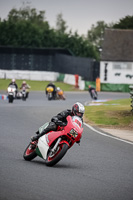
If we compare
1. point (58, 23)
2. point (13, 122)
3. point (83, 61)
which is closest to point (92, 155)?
point (13, 122)

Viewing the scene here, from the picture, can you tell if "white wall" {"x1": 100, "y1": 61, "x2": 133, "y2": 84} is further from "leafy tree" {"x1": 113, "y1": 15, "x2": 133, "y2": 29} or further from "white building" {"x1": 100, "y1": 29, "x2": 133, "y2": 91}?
"leafy tree" {"x1": 113, "y1": 15, "x2": 133, "y2": 29}

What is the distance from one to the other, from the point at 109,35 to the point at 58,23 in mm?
77267

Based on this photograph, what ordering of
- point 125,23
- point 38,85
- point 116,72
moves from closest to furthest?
point 38,85 → point 116,72 → point 125,23

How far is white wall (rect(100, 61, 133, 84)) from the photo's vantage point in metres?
67.9

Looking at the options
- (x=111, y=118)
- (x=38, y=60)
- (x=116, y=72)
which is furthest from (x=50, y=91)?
(x=38, y=60)

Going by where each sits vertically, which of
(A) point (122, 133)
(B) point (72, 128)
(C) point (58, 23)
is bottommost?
(A) point (122, 133)

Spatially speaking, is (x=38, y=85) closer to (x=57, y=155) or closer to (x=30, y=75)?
(x=30, y=75)

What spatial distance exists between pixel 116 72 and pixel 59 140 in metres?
58.7

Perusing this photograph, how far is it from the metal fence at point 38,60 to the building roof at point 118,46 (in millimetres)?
2782

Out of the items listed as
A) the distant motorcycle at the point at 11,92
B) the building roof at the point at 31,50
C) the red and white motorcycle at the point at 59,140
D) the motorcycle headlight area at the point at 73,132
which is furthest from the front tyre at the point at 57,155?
the building roof at the point at 31,50

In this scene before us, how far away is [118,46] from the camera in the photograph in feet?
227

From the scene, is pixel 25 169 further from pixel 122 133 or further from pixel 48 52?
pixel 48 52

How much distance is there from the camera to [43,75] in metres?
70.1

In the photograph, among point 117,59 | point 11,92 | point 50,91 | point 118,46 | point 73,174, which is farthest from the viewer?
point 118,46
